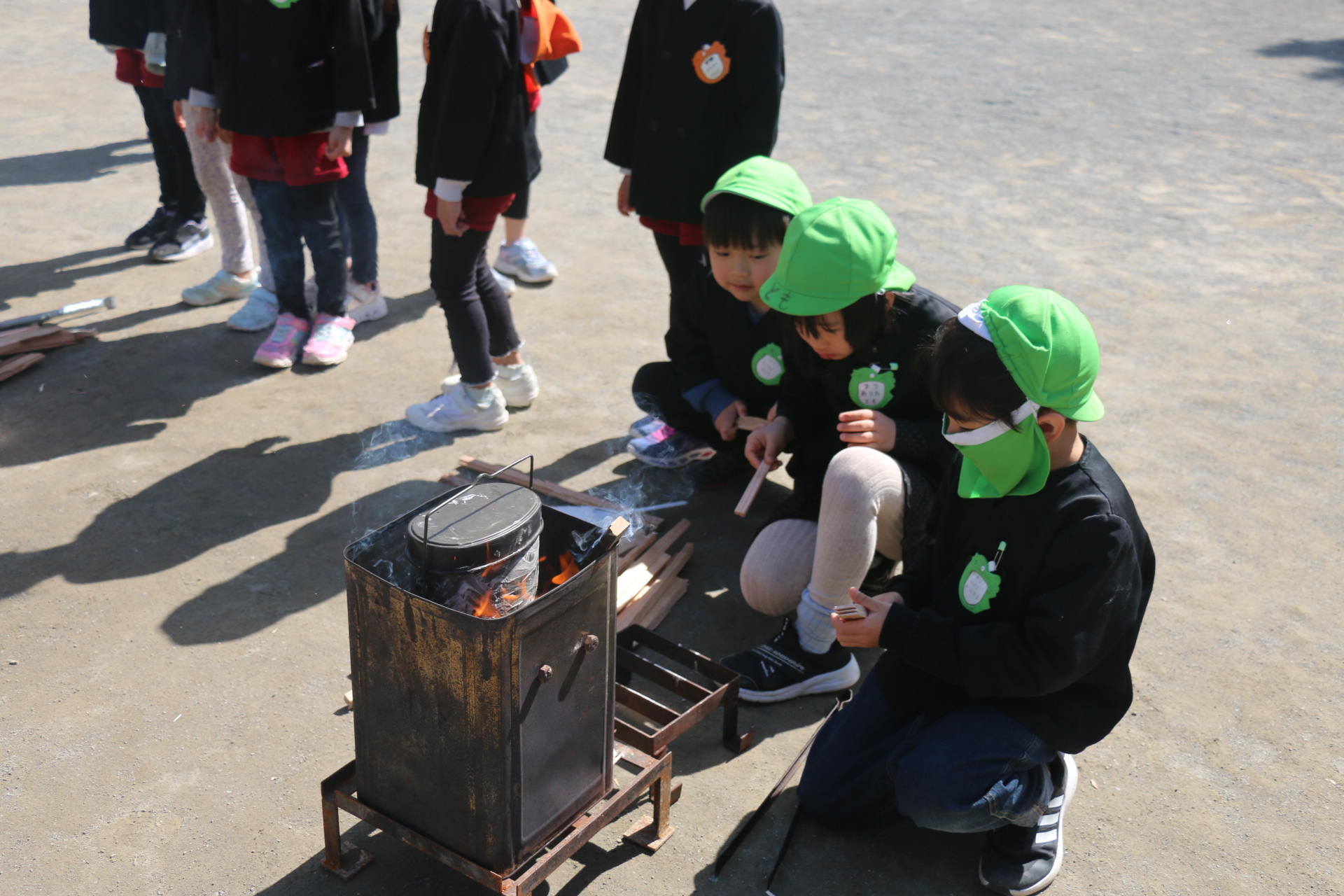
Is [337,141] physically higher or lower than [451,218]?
higher

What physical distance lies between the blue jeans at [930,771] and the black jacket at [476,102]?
83.7 inches

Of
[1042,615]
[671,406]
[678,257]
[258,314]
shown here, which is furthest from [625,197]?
[1042,615]

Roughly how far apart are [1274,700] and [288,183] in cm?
362

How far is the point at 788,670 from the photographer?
2.86m

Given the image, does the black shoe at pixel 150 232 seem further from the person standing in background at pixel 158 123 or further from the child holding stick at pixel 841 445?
the child holding stick at pixel 841 445

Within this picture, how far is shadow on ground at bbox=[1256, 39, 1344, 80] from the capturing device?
970 centimetres

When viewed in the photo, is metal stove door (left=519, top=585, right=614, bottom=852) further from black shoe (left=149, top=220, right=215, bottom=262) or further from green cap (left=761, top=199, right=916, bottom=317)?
black shoe (left=149, top=220, right=215, bottom=262)

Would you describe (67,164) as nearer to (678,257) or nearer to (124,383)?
(124,383)

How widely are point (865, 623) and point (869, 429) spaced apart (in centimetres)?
67

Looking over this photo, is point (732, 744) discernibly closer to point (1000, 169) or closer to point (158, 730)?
point (158, 730)

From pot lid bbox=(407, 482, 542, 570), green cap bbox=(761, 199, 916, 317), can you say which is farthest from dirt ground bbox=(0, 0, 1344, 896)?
green cap bbox=(761, 199, 916, 317)

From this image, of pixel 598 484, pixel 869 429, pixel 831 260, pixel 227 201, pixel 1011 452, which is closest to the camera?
pixel 1011 452

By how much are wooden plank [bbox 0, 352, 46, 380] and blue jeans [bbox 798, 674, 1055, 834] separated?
11.5 feet

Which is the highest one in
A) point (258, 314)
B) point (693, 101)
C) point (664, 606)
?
point (693, 101)
